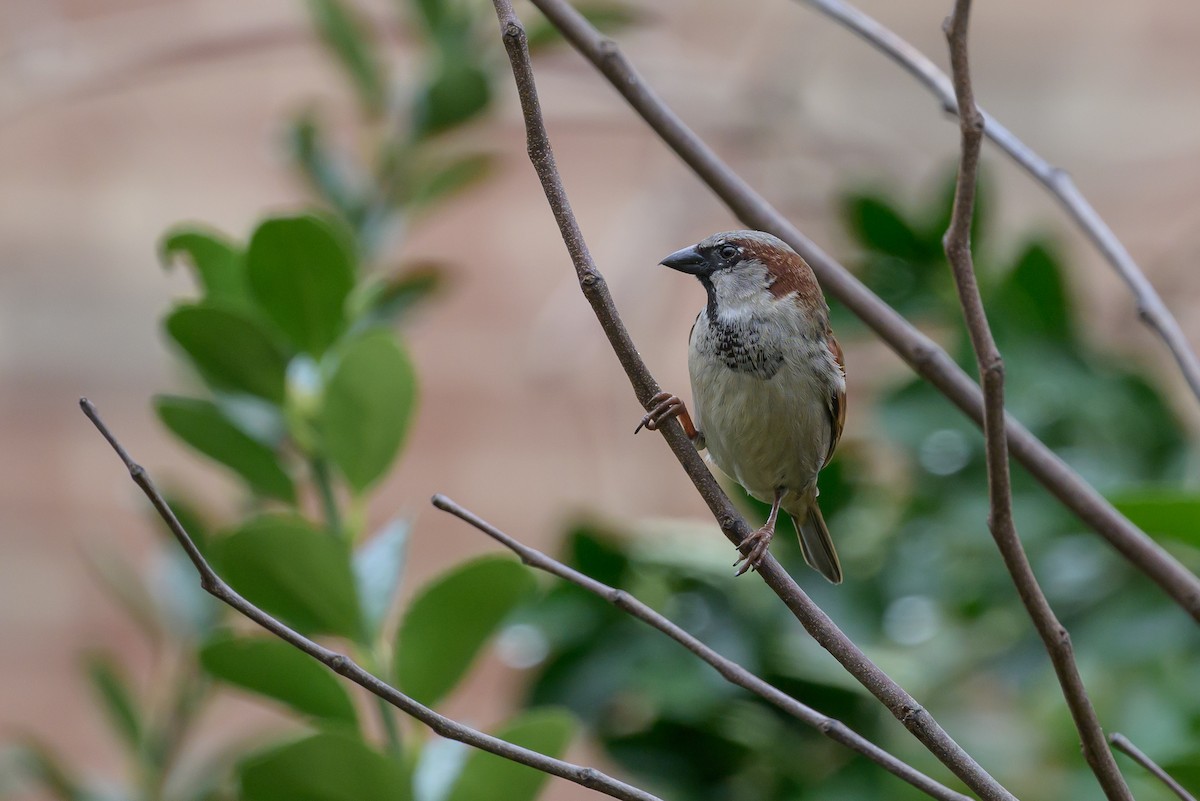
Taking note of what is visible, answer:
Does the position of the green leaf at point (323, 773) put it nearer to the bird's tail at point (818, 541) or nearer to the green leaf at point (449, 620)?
the green leaf at point (449, 620)

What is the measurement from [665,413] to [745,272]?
34cm

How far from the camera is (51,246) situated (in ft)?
9.55

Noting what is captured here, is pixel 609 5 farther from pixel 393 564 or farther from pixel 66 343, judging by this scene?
pixel 66 343

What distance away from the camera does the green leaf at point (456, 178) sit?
146 centimetres

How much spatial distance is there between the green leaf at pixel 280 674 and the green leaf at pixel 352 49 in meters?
0.82

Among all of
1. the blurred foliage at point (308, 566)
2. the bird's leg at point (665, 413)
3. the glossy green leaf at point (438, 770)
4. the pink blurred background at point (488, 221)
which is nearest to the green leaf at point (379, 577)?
the blurred foliage at point (308, 566)

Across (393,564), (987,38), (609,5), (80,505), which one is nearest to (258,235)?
(393,564)

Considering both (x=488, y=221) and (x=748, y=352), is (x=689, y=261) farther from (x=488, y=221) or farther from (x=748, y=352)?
(x=488, y=221)

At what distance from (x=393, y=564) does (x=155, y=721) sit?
1.79 feet

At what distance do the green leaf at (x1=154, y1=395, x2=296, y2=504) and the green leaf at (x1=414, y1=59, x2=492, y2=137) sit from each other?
1.85ft

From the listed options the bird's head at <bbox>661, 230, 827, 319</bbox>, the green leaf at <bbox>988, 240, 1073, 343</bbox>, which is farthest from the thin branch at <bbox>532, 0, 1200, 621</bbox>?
the green leaf at <bbox>988, 240, 1073, 343</bbox>

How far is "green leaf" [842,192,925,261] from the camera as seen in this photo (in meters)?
1.64

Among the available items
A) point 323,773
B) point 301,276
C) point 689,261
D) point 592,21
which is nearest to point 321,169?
point 592,21

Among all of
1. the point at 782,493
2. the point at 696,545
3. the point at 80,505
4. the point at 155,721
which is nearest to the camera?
the point at 782,493
